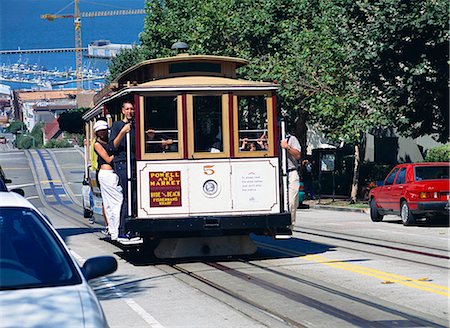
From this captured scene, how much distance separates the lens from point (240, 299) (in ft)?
34.9

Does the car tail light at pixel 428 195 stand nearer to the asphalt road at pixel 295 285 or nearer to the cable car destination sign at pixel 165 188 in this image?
the asphalt road at pixel 295 285

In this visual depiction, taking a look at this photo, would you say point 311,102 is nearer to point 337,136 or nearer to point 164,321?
point 337,136

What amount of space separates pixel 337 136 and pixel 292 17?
6.88m

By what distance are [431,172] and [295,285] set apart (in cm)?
1284

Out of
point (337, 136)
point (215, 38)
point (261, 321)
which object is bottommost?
point (261, 321)

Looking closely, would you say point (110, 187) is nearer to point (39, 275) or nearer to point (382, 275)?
point (382, 275)

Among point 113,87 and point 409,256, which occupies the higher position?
point 113,87

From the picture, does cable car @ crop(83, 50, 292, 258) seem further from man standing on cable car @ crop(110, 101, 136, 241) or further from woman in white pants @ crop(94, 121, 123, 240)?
woman in white pants @ crop(94, 121, 123, 240)

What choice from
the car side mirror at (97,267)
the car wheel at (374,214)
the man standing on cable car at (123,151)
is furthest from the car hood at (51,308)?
the car wheel at (374,214)

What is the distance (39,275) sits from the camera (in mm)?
6324

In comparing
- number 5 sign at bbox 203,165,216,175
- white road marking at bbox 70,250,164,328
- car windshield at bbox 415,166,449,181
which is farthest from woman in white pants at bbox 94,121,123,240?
car windshield at bbox 415,166,449,181

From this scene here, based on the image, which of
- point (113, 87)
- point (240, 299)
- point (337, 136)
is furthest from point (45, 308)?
Answer: point (337, 136)

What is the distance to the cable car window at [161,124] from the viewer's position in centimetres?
1409

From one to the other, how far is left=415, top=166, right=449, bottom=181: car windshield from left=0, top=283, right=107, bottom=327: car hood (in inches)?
720
